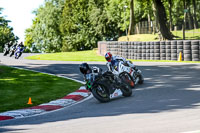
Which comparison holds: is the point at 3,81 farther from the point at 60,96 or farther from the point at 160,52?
the point at 160,52

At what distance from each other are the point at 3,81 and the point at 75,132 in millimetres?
10613

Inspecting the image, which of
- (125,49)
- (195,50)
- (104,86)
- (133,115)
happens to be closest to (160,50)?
(195,50)

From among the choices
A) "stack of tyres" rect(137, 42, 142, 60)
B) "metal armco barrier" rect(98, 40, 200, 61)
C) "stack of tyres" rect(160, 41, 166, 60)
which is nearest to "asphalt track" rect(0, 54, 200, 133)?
"metal armco barrier" rect(98, 40, 200, 61)

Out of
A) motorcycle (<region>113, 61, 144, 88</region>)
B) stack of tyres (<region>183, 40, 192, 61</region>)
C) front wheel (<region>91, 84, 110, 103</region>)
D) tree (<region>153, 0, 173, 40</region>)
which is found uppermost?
tree (<region>153, 0, 173, 40</region>)

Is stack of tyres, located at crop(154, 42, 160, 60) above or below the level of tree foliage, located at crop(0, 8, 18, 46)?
below

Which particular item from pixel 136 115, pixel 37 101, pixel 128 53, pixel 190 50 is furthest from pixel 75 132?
pixel 128 53

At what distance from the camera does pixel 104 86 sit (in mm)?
11359

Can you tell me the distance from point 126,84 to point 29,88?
490 cm

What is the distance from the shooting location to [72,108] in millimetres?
10633

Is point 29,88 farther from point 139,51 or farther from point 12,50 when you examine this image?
point 12,50

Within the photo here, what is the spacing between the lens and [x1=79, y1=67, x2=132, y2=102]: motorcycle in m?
11.2

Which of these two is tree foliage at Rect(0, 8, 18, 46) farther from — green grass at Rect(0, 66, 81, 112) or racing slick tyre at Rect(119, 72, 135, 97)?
racing slick tyre at Rect(119, 72, 135, 97)

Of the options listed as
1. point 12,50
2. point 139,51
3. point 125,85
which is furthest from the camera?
point 12,50

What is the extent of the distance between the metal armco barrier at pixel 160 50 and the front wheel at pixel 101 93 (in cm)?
1329
